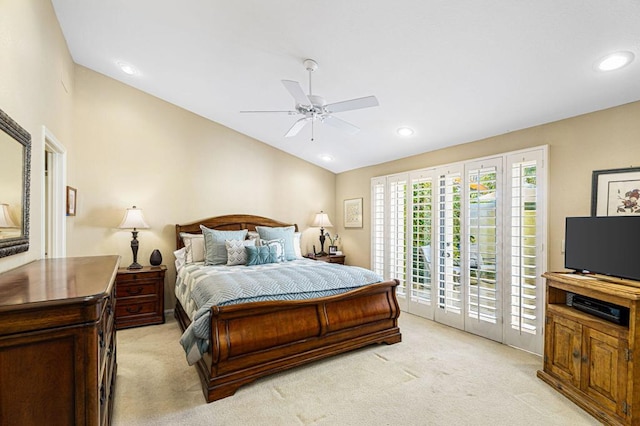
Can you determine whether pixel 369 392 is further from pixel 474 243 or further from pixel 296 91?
pixel 296 91

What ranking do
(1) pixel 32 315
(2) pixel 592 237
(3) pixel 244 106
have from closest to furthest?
1. (1) pixel 32 315
2. (2) pixel 592 237
3. (3) pixel 244 106

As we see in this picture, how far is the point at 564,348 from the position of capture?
2561 millimetres

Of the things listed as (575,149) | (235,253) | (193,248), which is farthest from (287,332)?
(575,149)

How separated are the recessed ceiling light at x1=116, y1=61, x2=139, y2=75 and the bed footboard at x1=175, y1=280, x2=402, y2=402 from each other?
3137 millimetres

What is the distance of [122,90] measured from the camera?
14.2ft

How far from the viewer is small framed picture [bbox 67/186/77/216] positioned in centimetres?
365

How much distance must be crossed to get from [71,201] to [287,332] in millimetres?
3100

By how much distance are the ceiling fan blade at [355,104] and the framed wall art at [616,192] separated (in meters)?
2.13

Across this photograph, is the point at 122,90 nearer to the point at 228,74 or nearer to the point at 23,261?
the point at 228,74

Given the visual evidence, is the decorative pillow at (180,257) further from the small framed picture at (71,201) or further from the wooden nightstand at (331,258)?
the wooden nightstand at (331,258)

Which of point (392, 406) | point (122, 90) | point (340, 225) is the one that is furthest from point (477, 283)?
point (122, 90)

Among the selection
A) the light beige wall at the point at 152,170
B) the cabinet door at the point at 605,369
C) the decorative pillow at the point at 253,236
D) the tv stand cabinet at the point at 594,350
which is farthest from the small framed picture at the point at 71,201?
the cabinet door at the point at 605,369

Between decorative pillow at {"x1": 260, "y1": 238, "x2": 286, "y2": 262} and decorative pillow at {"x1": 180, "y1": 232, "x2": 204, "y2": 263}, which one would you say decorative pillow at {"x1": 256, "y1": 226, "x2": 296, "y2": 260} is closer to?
decorative pillow at {"x1": 260, "y1": 238, "x2": 286, "y2": 262}

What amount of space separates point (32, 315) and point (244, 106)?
11.8 ft
